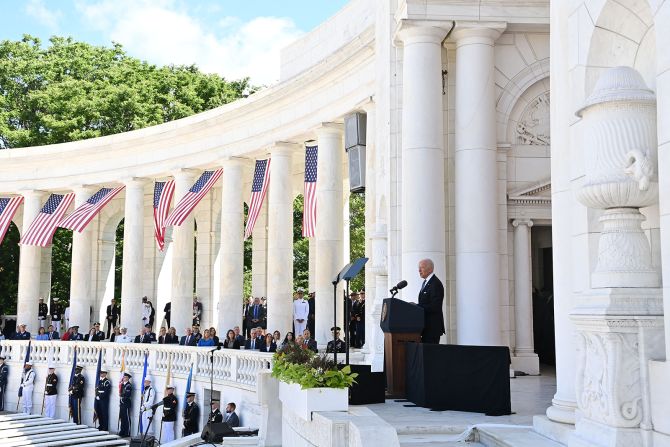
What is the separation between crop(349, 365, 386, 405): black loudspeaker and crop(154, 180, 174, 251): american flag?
39.1 metres

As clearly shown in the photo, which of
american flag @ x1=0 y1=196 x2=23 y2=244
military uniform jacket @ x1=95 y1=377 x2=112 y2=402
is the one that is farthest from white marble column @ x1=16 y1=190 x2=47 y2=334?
military uniform jacket @ x1=95 y1=377 x2=112 y2=402

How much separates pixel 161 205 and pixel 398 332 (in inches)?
1628

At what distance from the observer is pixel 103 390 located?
4825 cm

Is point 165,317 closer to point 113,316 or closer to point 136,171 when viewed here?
point 113,316

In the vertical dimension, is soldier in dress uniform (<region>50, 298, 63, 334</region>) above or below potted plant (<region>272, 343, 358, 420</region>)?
above

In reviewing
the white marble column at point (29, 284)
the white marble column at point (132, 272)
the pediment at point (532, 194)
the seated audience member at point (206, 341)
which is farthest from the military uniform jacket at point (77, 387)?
the pediment at point (532, 194)

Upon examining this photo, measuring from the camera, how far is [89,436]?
147ft

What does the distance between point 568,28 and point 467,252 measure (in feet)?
44.2

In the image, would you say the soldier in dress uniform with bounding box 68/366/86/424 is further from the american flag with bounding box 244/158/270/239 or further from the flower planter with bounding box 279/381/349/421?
the flower planter with bounding box 279/381/349/421

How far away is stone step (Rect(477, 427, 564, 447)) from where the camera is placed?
15.0 m

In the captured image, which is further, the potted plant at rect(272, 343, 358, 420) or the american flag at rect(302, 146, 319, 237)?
the american flag at rect(302, 146, 319, 237)

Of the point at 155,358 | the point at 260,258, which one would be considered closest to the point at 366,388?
the point at 155,358

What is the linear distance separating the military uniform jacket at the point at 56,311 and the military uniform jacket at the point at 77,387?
24.7m

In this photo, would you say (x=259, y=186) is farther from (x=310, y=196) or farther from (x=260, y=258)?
(x=260, y=258)
